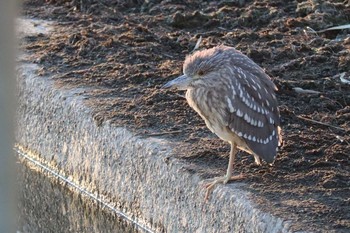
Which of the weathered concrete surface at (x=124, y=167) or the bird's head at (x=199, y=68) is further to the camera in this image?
the bird's head at (x=199, y=68)

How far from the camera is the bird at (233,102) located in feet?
14.4

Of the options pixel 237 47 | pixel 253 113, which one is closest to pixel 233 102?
pixel 253 113

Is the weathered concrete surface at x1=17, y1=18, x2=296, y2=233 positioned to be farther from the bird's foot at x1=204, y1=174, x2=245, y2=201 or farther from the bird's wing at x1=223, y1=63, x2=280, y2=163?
the bird's wing at x1=223, y1=63, x2=280, y2=163

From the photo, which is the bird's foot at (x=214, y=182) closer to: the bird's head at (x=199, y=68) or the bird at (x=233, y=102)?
the bird at (x=233, y=102)

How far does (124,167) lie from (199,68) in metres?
1.05

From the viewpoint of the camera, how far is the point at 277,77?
617 centimetres

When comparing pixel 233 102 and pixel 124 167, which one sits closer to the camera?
pixel 233 102

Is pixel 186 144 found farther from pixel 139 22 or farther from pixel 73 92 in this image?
pixel 139 22

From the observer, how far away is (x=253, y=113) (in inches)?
175

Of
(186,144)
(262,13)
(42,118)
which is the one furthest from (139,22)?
(186,144)

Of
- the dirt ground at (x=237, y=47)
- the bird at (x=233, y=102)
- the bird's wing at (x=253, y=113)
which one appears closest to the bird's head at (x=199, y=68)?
the bird at (x=233, y=102)

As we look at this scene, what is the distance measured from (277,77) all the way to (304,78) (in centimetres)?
Result: 19

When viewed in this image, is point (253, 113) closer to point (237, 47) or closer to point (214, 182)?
point (214, 182)

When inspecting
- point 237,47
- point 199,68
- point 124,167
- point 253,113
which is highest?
point 199,68
